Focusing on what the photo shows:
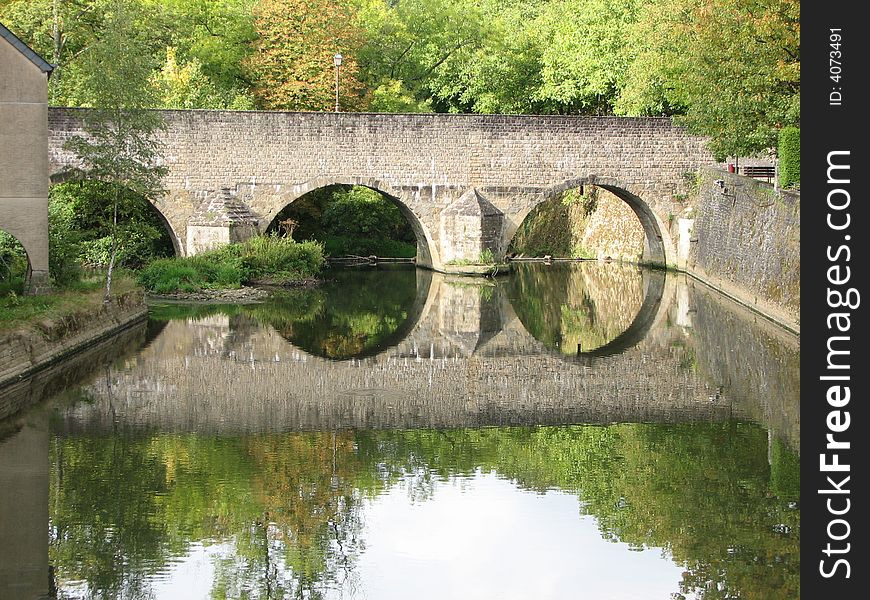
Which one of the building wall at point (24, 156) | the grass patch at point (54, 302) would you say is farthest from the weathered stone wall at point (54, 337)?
the building wall at point (24, 156)

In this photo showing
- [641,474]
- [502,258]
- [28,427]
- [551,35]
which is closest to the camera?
[641,474]

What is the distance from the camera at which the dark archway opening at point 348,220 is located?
39375 millimetres

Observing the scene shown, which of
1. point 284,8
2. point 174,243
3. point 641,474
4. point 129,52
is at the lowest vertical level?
point 641,474

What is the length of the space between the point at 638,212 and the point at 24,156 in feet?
→ 64.7

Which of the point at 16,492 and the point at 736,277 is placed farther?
the point at 736,277

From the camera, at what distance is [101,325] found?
21.9 m

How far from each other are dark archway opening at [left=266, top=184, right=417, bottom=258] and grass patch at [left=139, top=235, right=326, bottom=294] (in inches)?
246

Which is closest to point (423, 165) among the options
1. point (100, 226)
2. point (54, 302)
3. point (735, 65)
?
point (100, 226)

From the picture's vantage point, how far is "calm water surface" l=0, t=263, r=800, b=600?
10.7 meters

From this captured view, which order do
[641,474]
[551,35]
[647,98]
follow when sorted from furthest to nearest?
[551,35] < [647,98] < [641,474]

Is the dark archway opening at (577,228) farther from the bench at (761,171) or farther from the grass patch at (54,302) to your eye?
the grass patch at (54,302)
